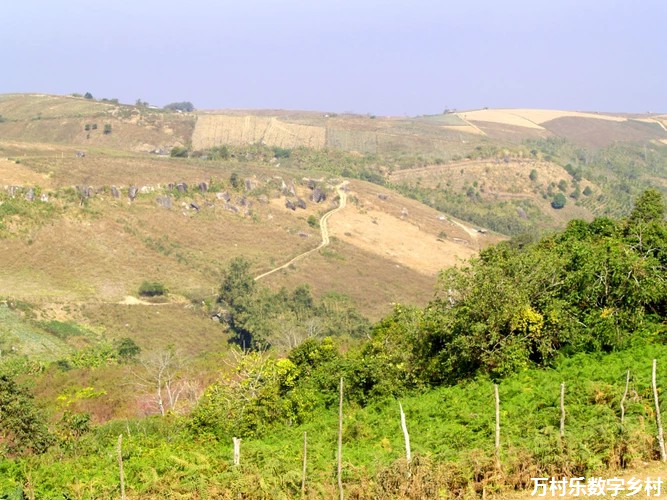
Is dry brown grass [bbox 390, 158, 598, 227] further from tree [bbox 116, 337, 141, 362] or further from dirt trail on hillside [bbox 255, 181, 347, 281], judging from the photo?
tree [bbox 116, 337, 141, 362]

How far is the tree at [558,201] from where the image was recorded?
115 metres

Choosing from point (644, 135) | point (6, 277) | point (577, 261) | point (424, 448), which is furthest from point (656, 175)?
point (424, 448)

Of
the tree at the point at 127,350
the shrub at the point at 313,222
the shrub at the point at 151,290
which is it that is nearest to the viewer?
the tree at the point at 127,350

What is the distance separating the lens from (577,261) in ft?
75.4

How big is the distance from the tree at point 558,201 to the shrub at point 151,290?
71693 millimetres

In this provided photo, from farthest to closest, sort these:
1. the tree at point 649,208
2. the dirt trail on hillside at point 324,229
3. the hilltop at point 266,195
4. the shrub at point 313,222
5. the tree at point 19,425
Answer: the shrub at point 313,222 → the dirt trail on hillside at point 324,229 → the hilltop at point 266,195 → the tree at point 649,208 → the tree at point 19,425

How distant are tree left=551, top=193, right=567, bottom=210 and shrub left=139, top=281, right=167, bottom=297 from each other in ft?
235

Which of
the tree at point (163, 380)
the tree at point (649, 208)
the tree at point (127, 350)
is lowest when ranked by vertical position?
the tree at point (127, 350)

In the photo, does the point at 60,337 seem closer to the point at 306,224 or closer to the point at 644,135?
the point at 306,224

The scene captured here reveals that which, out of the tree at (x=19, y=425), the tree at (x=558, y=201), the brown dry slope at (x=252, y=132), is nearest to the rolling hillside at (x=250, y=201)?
the brown dry slope at (x=252, y=132)

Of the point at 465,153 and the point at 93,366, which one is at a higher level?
the point at 465,153

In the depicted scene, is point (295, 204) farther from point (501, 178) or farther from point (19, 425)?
point (19, 425)

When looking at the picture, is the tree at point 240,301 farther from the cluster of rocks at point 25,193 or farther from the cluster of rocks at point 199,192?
the cluster of rocks at point 25,193

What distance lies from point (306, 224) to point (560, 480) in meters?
68.7
